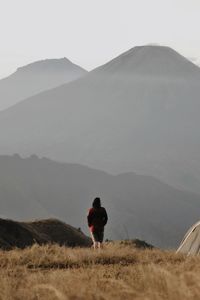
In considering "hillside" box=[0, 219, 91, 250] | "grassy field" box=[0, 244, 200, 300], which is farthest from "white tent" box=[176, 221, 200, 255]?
"hillside" box=[0, 219, 91, 250]

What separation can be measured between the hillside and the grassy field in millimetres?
28043

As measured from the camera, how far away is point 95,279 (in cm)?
850

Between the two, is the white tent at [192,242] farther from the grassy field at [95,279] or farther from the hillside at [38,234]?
the hillside at [38,234]

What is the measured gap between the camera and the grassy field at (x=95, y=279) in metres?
6.45

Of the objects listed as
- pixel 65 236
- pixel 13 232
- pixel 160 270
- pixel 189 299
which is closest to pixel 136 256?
pixel 160 270

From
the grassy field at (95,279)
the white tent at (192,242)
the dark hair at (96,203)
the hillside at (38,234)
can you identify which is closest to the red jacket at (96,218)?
the dark hair at (96,203)

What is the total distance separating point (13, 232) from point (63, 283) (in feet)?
131

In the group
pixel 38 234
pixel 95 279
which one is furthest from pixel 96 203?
pixel 38 234

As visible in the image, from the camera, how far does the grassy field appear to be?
6.45 metres

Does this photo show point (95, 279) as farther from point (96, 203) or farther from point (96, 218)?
point (96, 218)

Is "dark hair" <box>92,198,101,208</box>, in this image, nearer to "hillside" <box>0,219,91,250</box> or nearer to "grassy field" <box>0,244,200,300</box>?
"grassy field" <box>0,244,200,300</box>

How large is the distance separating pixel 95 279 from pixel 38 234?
4380 centimetres

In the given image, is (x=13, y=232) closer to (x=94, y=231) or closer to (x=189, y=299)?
(x=94, y=231)

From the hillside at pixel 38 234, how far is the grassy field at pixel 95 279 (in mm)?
28043
